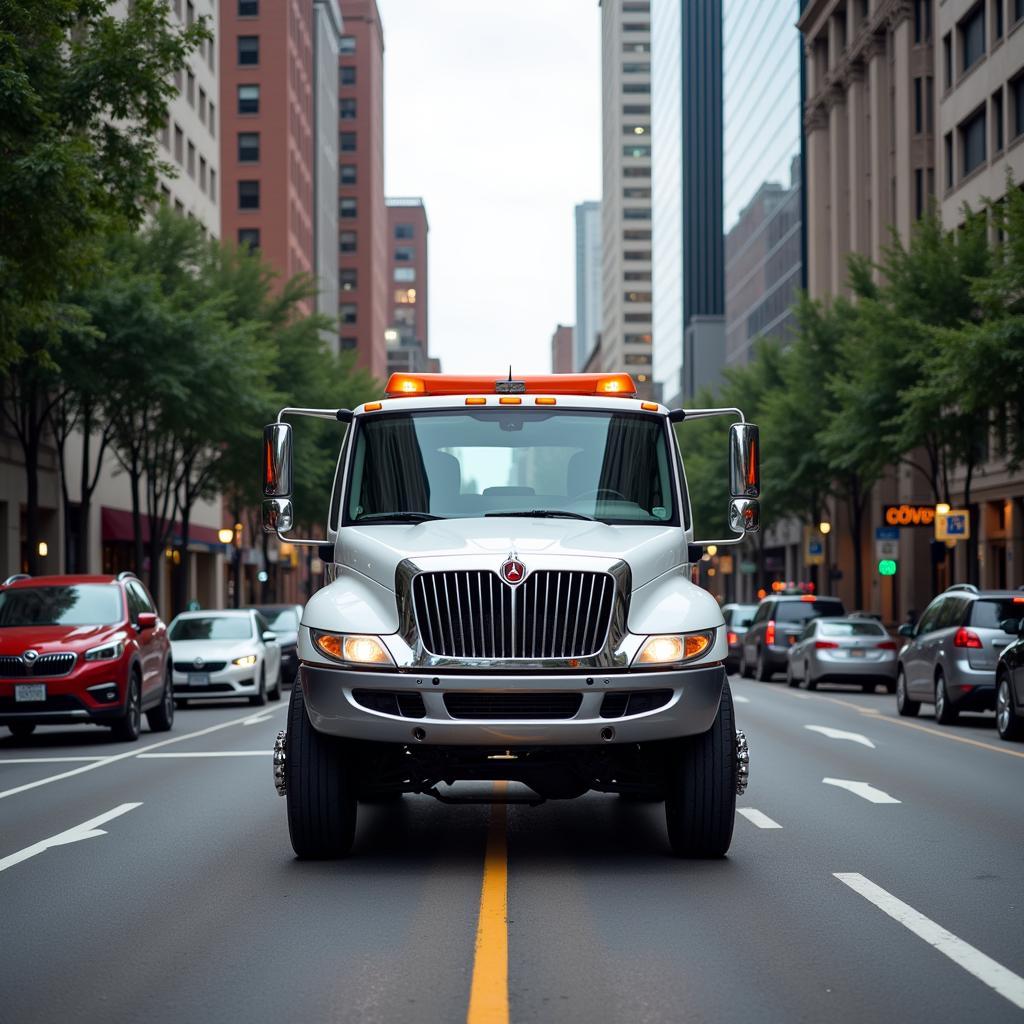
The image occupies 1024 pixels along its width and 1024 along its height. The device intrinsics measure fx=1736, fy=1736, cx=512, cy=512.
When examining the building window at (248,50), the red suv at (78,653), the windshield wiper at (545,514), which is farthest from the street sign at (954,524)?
the building window at (248,50)

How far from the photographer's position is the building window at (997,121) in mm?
50688

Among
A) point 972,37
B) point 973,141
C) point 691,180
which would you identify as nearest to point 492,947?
point 973,141

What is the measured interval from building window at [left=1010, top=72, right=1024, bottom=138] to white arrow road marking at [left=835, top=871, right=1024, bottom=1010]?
43.3 metres

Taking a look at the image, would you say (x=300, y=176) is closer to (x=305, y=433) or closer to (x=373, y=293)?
(x=373, y=293)

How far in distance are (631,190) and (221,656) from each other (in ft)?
535

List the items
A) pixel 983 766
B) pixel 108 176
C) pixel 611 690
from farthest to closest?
1. pixel 108 176
2. pixel 983 766
3. pixel 611 690

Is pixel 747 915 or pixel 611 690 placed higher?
pixel 611 690

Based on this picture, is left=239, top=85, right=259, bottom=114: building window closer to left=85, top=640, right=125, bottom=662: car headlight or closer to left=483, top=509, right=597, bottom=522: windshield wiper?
left=85, top=640, right=125, bottom=662: car headlight

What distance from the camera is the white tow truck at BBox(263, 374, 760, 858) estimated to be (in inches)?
360

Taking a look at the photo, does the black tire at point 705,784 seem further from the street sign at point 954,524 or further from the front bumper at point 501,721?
the street sign at point 954,524

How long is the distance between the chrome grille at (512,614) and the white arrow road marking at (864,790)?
5068 mm

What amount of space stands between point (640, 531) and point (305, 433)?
4018 cm

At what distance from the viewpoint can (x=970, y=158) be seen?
54031mm

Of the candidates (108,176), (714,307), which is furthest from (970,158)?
(714,307)
